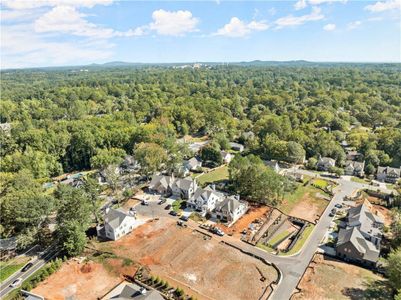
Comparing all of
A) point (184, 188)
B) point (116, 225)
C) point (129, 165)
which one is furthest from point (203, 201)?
point (129, 165)

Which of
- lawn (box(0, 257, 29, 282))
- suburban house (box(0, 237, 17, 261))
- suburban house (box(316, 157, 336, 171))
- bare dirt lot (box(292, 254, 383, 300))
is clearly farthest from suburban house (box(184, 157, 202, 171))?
lawn (box(0, 257, 29, 282))

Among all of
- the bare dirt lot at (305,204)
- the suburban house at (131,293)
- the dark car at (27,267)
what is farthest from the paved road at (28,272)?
the bare dirt lot at (305,204)

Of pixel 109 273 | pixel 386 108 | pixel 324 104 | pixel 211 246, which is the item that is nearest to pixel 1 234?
pixel 109 273

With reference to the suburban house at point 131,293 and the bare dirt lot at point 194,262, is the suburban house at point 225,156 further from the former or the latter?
the suburban house at point 131,293

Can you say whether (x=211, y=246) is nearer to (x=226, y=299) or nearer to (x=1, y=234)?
(x=226, y=299)

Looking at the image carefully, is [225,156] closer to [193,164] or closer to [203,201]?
[193,164]
